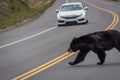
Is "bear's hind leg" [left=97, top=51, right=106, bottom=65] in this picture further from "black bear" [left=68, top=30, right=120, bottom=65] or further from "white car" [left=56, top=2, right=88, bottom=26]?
"white car" [left=56, top=2, right=88, bottom=26]

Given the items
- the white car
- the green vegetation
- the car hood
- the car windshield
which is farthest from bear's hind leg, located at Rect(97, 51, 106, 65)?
the green vegetation

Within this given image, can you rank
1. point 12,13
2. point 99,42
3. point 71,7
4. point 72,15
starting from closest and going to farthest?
point 99,42, point 72,15, point 71,7, point 12,13

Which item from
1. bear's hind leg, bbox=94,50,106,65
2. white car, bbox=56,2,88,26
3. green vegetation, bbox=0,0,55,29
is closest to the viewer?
bear's hind leg, bbox=94,50,106,65

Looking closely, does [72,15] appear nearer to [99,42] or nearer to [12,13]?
[12,13]

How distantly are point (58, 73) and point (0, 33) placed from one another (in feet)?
67.6

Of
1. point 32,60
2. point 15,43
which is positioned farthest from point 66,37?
point 32,60

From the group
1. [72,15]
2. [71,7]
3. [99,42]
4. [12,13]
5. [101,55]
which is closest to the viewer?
[99,42]

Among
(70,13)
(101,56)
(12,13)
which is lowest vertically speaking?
(12,13)

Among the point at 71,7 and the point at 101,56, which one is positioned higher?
the point at 101,56

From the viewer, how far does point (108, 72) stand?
13227mm

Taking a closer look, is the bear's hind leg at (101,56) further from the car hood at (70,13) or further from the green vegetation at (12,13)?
the green vegetation at (12,13)

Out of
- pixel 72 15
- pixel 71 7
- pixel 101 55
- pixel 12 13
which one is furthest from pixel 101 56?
pixel 12 13

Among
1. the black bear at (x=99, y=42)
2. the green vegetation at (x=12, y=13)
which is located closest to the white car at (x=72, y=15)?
the green vegetation at (x=12, y=13)

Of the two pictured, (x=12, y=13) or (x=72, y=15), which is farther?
(x=12, y=13)
